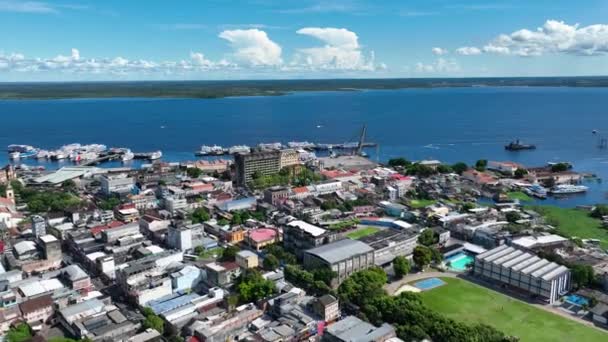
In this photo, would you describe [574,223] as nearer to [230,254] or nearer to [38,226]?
[230,254]

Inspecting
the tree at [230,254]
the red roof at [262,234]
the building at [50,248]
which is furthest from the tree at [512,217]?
the building at [50,248]

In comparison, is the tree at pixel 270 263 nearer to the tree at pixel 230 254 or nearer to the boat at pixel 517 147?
the tree at pixel 230 254

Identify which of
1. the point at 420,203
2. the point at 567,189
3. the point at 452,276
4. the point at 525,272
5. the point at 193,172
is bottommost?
the point at 452,276

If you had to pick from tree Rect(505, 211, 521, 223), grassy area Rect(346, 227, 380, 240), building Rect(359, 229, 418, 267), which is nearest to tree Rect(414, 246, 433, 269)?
building Rect(359, 229, 418, 267)

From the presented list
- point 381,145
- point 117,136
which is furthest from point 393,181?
point 117,136

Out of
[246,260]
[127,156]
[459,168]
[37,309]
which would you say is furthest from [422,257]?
[127,156]

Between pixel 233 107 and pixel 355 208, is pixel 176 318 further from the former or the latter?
pixel 233 107
